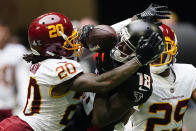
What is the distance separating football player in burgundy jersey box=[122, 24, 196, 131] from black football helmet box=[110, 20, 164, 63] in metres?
0.37

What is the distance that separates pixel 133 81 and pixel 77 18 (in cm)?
603

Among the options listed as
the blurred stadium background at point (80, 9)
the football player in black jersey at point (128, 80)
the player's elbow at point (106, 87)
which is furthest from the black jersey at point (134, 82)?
the blurred stadium background at point (80, 9)

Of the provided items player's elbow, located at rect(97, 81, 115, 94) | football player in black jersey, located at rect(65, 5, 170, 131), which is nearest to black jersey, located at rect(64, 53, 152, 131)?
football player in black jersey, located at rect(65, 5, 170, 131)

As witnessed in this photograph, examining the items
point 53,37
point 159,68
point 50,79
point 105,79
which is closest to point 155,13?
point 159,68

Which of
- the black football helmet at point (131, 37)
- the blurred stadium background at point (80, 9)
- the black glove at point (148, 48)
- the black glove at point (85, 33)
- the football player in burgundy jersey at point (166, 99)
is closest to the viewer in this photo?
the black glove at point (148, 48)

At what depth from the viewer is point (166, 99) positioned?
3182mm

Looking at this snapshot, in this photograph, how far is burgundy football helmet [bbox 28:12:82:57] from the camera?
3043 millimetres

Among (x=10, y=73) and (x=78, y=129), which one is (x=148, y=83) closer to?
(x=78, y=129)

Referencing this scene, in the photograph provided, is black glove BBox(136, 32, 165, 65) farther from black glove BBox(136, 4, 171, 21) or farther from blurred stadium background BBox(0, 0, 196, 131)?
blurred stadium background BBox(0, 0, 196, 131)

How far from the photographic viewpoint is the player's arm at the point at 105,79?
2.65 m

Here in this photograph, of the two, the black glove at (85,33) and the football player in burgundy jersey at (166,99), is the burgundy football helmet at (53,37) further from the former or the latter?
the football player in burgundy jersey at (166,99)

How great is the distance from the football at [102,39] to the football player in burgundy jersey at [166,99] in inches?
20.9

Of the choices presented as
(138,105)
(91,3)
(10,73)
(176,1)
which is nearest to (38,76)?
(138,105)

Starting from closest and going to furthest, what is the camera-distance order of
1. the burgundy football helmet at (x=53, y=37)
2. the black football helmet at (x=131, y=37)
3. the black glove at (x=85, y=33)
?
1. the black football helmet at (x=131, y=37)
2. the black glove at (x=85, y=33)
3. the burgundy football helmet at (x=53, y=37)
